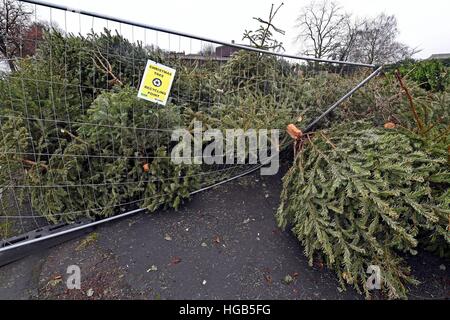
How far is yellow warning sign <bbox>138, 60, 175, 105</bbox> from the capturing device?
6.98 ft

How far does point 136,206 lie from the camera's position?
2.49m

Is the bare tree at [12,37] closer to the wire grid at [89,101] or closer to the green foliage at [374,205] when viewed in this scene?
the wire grid at [89,101]

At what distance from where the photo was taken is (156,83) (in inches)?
86.0

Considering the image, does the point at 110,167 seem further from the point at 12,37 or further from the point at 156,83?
the point at 12,37

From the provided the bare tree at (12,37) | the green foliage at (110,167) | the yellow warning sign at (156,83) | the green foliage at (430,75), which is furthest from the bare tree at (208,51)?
the green foliage at (430,75)

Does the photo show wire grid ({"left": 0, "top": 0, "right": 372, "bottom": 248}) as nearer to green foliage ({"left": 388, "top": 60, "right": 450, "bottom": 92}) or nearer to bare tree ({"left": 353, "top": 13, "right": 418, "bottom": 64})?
green foliage ({"left": 388, "top": 60, "right": 450, "bottom": 92})

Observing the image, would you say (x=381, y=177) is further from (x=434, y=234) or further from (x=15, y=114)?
(x=15, y=114)

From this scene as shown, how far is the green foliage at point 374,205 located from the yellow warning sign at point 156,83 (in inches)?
55.4

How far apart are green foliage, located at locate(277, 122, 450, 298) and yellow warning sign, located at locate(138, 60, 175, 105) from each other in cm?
141

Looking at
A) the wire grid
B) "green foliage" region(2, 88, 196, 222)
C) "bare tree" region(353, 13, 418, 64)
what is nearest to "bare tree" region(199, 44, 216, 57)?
the wire grid

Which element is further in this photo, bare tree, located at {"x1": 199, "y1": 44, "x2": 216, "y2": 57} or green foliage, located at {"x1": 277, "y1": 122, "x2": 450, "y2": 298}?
bare tree, located at {"x1": 199, "y1": 44, "x2": 216, "y2": 57}

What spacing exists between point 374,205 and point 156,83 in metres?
1.95
